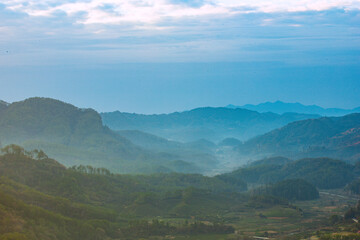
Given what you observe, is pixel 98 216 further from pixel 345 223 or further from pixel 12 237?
pixel 345 223

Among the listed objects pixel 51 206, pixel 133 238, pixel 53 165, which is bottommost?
pixel 133 238

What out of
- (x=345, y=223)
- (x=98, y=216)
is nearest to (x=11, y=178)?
(x=98, y=216)

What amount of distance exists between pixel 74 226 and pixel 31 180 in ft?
159

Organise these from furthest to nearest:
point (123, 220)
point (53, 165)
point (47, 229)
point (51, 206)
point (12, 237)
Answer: point (53, 165) → point (123, 220) → point (51, 206) → point (47, 229) → point (12, 237)

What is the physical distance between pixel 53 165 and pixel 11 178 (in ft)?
95.0

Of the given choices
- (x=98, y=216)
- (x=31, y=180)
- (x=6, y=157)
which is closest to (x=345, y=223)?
(x=98, y=216)

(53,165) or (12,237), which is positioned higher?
(53,165)

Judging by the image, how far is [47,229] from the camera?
119125 millimetres

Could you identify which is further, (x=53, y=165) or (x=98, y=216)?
(x=53, y=165)

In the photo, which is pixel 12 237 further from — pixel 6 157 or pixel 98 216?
pixel 6 157

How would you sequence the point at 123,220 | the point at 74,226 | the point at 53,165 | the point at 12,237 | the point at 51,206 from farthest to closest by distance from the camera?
the point at 53,165
the point at 123,220
the point at 51,206
the point at 74,226
the point at 12,237

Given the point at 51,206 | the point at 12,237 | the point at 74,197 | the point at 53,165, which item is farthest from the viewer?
the point at 53,165

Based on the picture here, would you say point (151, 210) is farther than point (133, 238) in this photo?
Yes

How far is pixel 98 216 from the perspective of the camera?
15075 centimetres
